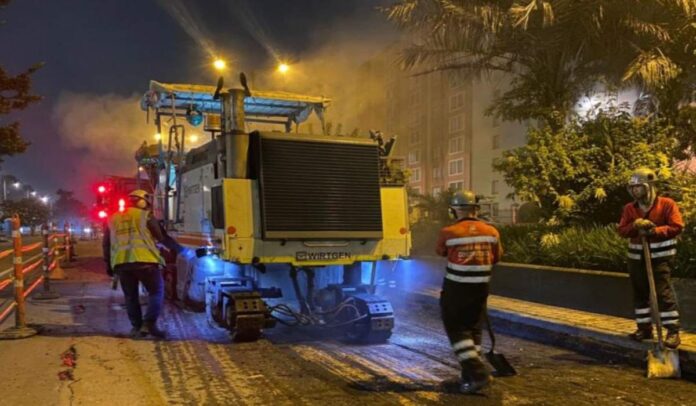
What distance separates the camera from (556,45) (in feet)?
36.9

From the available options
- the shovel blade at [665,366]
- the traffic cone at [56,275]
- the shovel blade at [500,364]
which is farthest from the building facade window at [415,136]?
the shovel blade at [500,364]

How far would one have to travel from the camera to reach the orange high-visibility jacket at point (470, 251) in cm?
493

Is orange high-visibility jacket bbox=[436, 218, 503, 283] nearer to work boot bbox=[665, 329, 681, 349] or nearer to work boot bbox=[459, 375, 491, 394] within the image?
work boot bbox=[459, 375, 491, 394]

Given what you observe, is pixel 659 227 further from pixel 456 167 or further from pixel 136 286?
pixel 456 167

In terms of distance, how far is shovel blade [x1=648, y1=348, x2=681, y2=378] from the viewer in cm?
543

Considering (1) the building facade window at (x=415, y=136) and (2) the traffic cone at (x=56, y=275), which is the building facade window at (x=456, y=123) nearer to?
(1) the building facade window at (x=415, y=136)

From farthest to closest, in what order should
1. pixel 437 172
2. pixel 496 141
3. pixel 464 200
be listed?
pixel 437 172 < pixel 496 141 < pixel 464 200

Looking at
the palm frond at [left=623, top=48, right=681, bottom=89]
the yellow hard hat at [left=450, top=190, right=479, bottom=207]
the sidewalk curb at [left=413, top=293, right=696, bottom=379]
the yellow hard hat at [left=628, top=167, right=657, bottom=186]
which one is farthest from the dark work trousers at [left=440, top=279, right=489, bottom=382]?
the palm frond at [left=623, top=48, right=681, bottom=89]

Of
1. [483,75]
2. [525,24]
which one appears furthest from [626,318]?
[483,75]

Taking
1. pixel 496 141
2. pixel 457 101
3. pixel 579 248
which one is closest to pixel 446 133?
pixel 457 101

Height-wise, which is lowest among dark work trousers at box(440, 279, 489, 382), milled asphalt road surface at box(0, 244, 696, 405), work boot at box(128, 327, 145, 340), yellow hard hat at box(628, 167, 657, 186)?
milled asphalt road surface at box(0, 244, 696, 405)

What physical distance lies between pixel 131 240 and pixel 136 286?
547 mm

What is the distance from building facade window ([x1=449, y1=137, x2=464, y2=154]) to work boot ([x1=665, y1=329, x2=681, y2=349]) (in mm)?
39451

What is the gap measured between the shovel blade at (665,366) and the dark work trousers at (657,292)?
1.26ft
